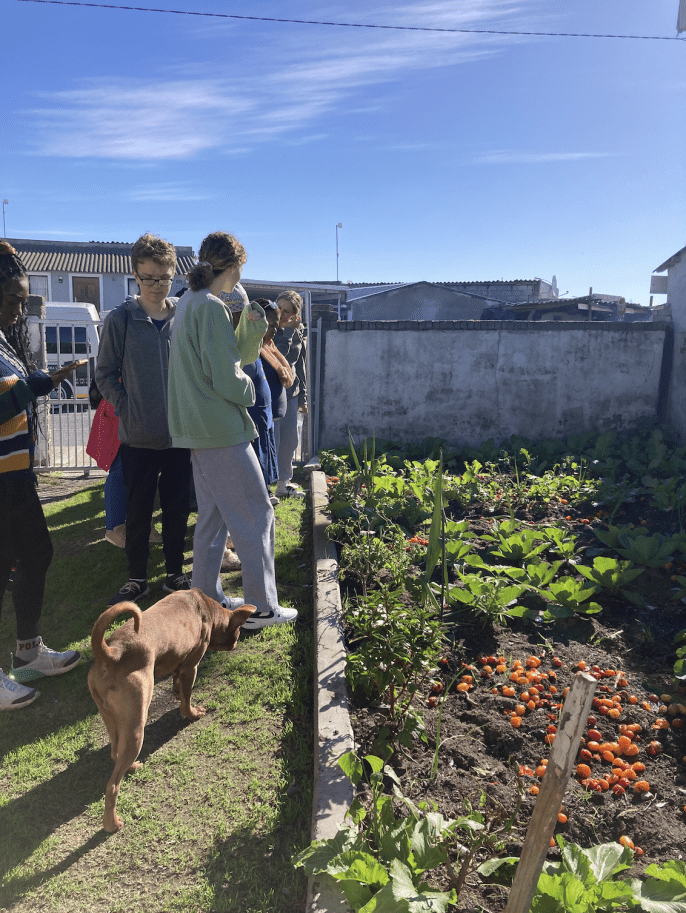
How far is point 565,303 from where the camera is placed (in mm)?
22953

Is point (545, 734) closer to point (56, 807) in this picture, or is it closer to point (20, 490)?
point (56, 807)

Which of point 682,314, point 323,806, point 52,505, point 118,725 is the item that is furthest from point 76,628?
point 682,314

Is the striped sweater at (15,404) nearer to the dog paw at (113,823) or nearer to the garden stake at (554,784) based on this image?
the dog paw at (113,823)

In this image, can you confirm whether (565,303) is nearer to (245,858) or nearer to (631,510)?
(631,510)

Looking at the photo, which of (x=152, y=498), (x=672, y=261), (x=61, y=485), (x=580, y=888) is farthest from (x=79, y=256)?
(x=580, y=888)

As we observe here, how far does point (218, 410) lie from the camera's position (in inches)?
127

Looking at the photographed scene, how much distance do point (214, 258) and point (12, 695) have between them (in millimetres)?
2211

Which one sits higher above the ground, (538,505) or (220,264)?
(220,264)

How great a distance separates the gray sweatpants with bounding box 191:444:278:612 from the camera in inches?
131

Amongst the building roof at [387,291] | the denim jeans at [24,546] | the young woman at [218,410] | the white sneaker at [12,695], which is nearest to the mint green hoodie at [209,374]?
the young woman at [218,410]

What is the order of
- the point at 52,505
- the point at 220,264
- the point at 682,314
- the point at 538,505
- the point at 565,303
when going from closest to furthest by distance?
the point at 220,264
the point at 538,505
the point at 52,505
the point at 682,314
the point at 565,303

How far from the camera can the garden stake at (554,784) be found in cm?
131

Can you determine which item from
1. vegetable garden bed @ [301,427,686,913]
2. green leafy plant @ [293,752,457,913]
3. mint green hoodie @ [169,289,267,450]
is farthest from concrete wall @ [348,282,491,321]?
green leafy plant @ [293,752,457,913]

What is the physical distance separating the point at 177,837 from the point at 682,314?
9.06m
